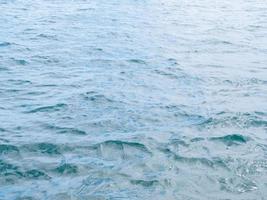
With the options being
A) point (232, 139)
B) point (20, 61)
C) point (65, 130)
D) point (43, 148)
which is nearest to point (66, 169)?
point (43, 148)

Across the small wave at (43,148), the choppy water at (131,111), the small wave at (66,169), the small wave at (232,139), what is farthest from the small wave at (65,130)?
the small wave at (232,139)

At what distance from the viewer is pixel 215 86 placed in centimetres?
1280

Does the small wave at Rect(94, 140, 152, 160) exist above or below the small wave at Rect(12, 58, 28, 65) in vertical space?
below

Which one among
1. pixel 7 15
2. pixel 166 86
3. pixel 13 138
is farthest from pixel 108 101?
pixel 7 15

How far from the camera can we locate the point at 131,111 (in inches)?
431

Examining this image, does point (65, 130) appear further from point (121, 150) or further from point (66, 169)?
point (66, 169)

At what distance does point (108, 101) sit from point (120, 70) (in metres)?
2.60

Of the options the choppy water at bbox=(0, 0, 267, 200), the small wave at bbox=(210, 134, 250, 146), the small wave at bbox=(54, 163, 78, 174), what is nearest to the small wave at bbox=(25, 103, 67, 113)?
the choppy water at bbox=(0, 0, 267, 200)

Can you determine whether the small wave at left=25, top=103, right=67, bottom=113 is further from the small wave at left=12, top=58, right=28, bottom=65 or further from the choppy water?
the small wave at left=12, top=58, right=28, bottom=65

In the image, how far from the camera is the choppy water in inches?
318

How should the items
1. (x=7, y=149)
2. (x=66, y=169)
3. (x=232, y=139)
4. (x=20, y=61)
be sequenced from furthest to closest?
(x=20, y=61) < (x=232, y=139) < (x=7, y=149) < (x=66, y=169)

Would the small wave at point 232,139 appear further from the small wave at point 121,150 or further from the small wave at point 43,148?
the small wave at point 43,148

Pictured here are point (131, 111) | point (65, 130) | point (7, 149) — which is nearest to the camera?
point (7, 149)

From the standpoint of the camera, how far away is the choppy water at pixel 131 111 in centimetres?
807
